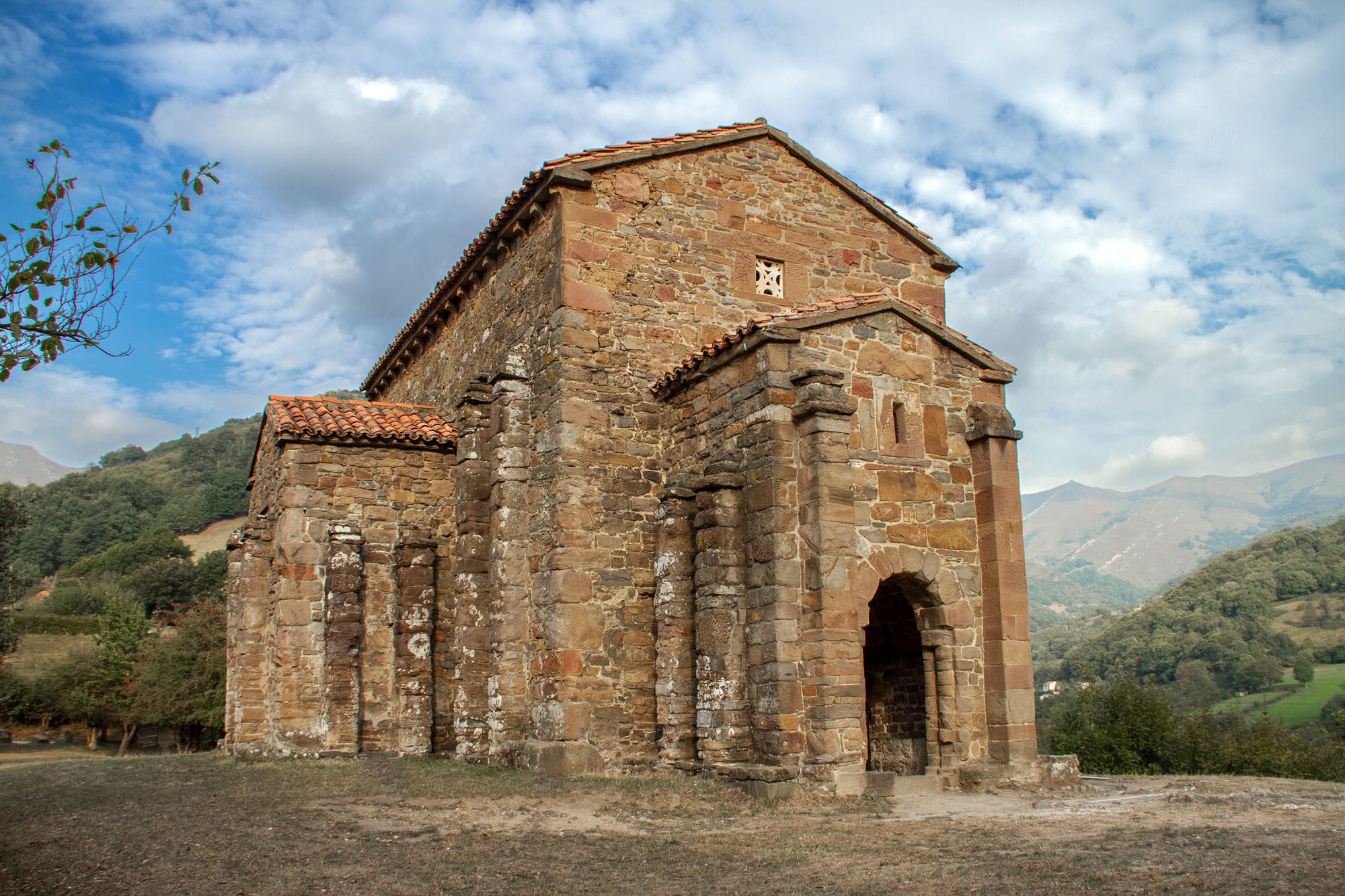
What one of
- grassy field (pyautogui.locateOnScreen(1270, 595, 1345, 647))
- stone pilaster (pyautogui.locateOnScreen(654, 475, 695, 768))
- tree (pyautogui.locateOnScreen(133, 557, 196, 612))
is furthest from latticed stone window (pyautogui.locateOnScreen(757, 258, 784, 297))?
grassy field (pyautogui.locateOnScreen(1270, 595, 1345, 647))

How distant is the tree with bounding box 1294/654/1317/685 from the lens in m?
55.3

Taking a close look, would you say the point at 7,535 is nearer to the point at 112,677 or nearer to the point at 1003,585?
the point at 112,677

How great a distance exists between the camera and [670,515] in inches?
491

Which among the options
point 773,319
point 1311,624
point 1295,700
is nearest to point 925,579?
point 773,319

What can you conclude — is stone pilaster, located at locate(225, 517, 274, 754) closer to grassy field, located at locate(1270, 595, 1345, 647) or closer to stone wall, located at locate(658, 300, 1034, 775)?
stone wall, located at locate(658, 300, 1034, 775)

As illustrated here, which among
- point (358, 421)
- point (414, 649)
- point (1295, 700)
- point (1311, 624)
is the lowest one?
point (1295, 700)

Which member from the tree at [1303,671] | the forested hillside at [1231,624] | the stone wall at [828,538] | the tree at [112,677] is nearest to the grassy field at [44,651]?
the tree at [112,677]

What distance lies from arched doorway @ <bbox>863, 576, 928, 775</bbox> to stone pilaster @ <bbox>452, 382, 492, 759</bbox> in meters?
5.63

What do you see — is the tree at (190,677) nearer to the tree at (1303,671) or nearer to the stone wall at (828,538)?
the stone wall at (828,538)

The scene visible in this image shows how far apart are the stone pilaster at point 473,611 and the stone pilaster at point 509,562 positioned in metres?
0.24

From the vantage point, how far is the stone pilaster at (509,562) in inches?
523

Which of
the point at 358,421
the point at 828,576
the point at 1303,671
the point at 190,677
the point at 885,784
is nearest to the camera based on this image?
the point at 885,784

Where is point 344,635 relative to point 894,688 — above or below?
above

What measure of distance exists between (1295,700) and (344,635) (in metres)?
53.9
